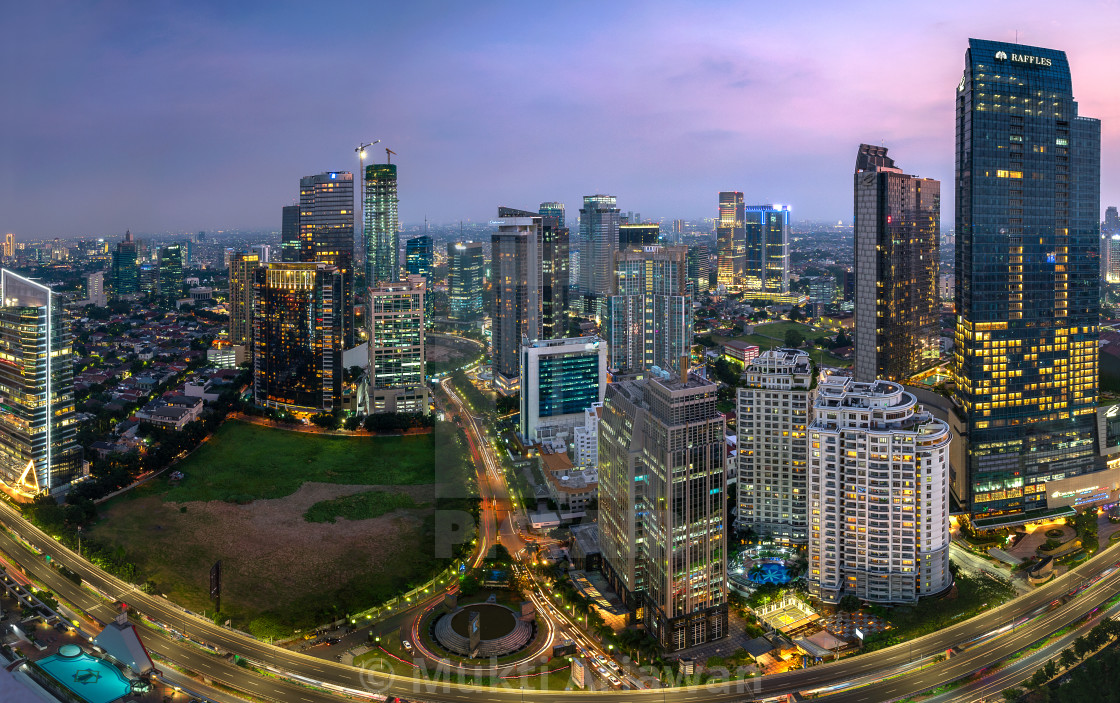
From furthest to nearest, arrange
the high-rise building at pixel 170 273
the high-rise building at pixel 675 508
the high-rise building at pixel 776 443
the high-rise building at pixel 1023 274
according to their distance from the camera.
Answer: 1. the high-rise building at pixel 170 273
2. the high-rise building at pixel 1023 274
3. the high-rise building at pixel 776 443
4. the high-rise building at pixel 675 508

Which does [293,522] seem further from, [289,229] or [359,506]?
[289,229]

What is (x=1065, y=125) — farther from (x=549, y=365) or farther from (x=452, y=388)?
(x=452, y=388)

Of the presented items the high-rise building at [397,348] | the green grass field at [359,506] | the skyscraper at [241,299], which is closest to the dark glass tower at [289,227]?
the skyscraper at [241,299]

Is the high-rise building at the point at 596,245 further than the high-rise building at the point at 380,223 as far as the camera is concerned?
Yes

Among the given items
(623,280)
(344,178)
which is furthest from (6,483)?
(344,178)

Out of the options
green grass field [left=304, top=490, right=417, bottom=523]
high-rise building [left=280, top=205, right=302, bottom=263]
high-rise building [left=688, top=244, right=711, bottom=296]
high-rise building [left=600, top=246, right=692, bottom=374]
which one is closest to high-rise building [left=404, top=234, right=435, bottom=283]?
high-rise building [left=280, top=205, right=302, bottom=263]

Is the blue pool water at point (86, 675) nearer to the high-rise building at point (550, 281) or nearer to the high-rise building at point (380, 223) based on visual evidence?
the high-rise building at point (550, 281)
